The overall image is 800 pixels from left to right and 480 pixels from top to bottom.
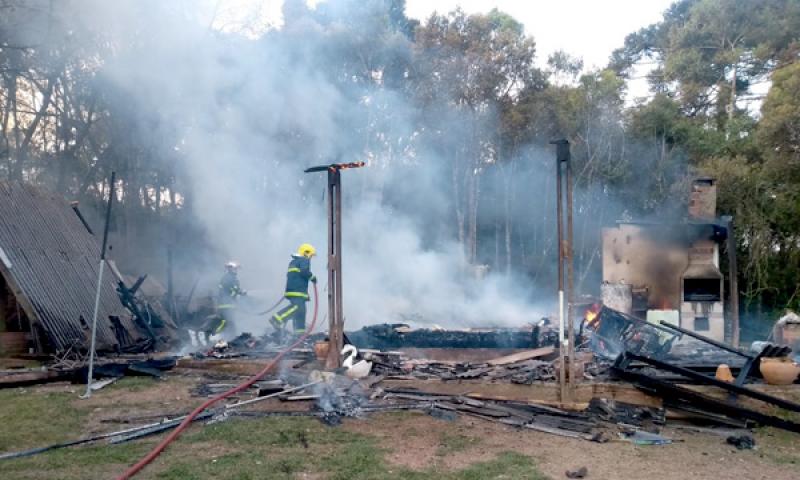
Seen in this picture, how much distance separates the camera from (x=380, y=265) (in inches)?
869

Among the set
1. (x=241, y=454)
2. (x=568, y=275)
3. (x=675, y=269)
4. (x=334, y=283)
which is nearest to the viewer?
(x=241, y=454)

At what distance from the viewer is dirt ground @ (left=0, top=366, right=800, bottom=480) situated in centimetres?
532

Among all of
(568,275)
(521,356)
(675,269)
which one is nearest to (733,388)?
(568,275)

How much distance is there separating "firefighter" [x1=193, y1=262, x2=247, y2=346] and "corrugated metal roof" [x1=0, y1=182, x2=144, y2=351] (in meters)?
1.27

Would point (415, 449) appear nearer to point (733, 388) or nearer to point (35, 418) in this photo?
point (733, 388)

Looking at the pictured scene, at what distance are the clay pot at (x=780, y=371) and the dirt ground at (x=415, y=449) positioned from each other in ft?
4.12

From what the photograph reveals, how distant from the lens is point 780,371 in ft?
25.6

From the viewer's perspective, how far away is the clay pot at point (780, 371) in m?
7.80

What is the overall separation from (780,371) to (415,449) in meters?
4.89

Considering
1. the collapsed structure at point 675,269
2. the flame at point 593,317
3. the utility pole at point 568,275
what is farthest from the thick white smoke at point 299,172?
the utility pole at point 568,275

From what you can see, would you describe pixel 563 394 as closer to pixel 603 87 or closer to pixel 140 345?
pixel 140 345

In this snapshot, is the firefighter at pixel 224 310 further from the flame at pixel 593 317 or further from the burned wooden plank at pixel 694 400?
the burned wooden plank at pixel 694 400

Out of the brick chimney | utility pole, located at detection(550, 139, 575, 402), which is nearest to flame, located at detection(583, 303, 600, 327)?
utility pole, located at detection(550, 139, 575, 402)

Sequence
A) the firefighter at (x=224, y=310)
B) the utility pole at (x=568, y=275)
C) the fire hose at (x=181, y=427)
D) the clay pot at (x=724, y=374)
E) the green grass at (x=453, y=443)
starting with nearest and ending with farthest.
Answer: the fire hose at (x=181, y=427) < the green grass at (x=453, y=443) < the utility pole at (x=568, y=275) < the clay pot at (x=724, y=374) < the firefighter at (x=224, y=310)
